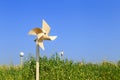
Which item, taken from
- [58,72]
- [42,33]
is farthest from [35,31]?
[58,72]

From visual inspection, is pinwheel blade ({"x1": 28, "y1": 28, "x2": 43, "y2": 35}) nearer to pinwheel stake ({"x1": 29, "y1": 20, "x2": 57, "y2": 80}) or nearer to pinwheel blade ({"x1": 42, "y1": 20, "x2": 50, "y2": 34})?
pinwheel stake ({"x1": 29, "y1": 20, "x2": 57, "y2": 80})

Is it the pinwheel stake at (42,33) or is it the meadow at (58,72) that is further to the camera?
the meadow at (58,72)

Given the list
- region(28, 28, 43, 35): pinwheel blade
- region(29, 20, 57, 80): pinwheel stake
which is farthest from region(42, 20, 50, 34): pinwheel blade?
region(28, 28, 43, 35): pinwheel blade

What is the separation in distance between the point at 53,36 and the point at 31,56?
3140 millimetres

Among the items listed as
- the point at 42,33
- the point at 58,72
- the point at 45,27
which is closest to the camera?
the point at 42,33

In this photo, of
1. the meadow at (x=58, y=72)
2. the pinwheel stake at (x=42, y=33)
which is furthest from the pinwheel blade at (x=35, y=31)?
the meadow at (x=58, y=72)

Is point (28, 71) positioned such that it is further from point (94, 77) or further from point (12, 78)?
point (94, 77)

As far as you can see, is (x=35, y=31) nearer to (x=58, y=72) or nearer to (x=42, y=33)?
(x=42, y=33)

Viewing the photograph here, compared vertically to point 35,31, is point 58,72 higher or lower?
lower

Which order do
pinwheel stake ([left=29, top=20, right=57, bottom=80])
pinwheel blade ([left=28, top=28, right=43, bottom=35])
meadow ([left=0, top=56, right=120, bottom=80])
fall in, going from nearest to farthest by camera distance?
pinwheel stake ([left=29, top=20, right=57, bottom=80]), pinwheel blade ([left=28, top=28, right=43, bottom=35]), meadow ([left=0, top=56, right=120, bottom=80])

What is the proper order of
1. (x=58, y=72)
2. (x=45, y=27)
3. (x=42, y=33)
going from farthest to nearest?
(x=58, y=72) → (x=45, y=27) → (x=42, y=33)

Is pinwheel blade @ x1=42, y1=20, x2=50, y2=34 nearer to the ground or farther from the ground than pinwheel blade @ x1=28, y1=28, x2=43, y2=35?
farther from the ground

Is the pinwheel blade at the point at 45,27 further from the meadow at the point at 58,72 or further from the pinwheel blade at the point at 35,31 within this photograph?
the meadow at the point at 58,72

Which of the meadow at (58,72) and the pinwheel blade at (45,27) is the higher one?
the pinwheel blade at (45,27)
